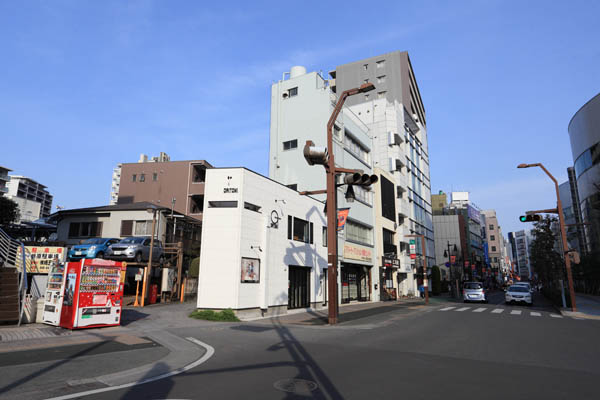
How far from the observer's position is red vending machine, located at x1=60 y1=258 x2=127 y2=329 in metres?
12.4

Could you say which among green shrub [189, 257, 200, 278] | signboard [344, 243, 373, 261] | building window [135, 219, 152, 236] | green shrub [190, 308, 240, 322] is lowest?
green shrub [190, 308, 240, 322]

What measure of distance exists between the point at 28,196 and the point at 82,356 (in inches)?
5286

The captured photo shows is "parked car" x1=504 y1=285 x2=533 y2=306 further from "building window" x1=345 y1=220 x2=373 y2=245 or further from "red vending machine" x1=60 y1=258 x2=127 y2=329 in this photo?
"red vending machine" x1=60 y1=258 x2=127 y2=329

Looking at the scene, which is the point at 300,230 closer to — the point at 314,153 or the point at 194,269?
the point at 194,269

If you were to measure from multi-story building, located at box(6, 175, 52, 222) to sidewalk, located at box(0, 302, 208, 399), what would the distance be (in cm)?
10611

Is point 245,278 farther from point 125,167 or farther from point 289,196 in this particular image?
point 125,167

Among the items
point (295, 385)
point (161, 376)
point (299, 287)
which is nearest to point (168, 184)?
point (299, 287)

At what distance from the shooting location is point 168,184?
44.5 m

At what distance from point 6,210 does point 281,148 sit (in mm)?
37790

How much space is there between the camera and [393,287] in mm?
41062

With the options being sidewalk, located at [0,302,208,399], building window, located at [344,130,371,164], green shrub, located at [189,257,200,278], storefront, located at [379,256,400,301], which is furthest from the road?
storefront, located at [379,256,400,301]

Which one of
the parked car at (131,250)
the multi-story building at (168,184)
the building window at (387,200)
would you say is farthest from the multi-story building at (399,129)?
the parked car at (131,250)

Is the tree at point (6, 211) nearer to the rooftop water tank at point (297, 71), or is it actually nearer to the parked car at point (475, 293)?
the rooftop water tank at point (297, 71)

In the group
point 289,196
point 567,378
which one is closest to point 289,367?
point 567,378
